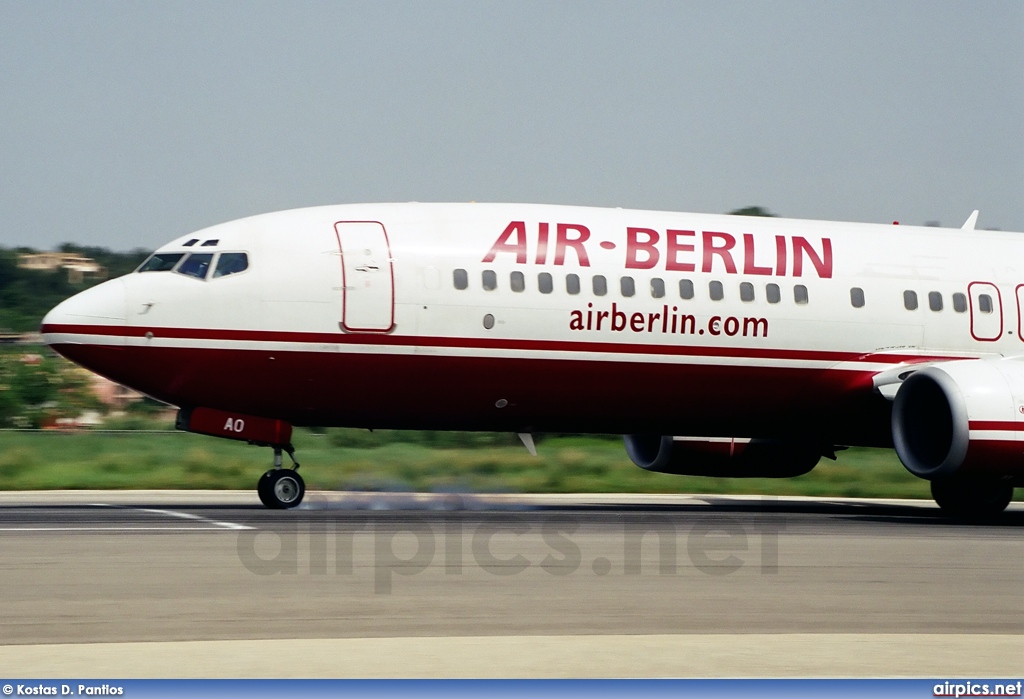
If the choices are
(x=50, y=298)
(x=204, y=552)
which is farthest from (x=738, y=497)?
(x=50, y=298)

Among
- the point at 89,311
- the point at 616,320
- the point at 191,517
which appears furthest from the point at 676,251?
the point at 89,311

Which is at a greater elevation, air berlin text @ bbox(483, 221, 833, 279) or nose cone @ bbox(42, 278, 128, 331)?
air berlin text @ bbox(483, 221, 833, 279)

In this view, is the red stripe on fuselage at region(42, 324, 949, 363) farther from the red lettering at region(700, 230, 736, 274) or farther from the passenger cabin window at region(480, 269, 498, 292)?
the red lettering at region(700, 230, 736, 274)

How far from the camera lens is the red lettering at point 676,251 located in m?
20.8

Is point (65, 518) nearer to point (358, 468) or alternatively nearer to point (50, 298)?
point (358, 468)

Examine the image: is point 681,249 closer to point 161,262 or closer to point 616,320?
point 616,320

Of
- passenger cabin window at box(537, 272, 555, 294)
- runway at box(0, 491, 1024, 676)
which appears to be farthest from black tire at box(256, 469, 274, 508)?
passenger cabin window at box(537, 272, 555, 294)

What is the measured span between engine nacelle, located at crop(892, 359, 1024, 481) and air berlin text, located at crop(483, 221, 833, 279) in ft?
8.09

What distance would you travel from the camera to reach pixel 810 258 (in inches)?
858

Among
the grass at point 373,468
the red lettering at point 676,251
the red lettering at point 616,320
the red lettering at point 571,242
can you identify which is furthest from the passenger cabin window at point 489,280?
the grass at point 373,468

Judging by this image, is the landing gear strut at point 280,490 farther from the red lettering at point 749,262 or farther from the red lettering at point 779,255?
the red lettering at point 779,255

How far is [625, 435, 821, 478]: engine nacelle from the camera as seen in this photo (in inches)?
919

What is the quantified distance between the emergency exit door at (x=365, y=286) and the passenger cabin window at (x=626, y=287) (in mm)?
3339

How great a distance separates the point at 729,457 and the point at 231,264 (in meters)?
9.04
